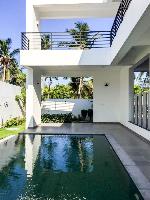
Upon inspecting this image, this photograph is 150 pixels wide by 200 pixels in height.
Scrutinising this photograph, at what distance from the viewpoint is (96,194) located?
611 centimetres

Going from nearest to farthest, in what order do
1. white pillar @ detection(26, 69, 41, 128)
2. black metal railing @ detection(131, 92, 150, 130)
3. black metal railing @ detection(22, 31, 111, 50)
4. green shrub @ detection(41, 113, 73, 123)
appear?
black metal railing @ detection(131, 92, 150, 130) < black metal railing @ detection(22, 31, 111, 50) < white pillar @ detection(26, 69, 41, 128) < green shrub @ detection(41, 113, 73, 123)

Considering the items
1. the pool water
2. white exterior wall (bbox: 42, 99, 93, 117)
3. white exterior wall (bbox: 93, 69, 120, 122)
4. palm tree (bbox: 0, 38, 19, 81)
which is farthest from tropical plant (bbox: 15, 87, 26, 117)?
palm tree (bbox: 0, 38, 19, 81)

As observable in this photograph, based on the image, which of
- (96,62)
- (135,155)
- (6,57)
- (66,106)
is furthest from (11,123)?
(6,57)

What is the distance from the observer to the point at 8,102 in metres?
20.2

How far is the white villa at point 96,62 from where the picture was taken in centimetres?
1540

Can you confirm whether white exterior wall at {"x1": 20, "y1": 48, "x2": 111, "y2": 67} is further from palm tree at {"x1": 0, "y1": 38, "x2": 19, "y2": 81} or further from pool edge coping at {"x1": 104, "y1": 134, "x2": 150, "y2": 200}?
palm tree at {"x1": 0, "y1": 38, "x2": 19, "y2": 81}

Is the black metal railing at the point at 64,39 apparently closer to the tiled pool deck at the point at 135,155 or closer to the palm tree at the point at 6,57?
the tiled pool deck at the point at 135,155

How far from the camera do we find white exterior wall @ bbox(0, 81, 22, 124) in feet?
61.6

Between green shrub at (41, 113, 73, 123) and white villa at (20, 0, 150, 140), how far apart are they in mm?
1969

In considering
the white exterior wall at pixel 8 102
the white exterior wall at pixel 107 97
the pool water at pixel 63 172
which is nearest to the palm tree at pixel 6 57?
the white exterior wall at pixel 8 102

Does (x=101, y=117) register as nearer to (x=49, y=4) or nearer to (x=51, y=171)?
(x=49, y=4)

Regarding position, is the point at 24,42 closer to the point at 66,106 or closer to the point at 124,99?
the point at 124,99

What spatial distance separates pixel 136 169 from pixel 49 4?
476 inches

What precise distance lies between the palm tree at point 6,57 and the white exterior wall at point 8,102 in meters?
18.3
